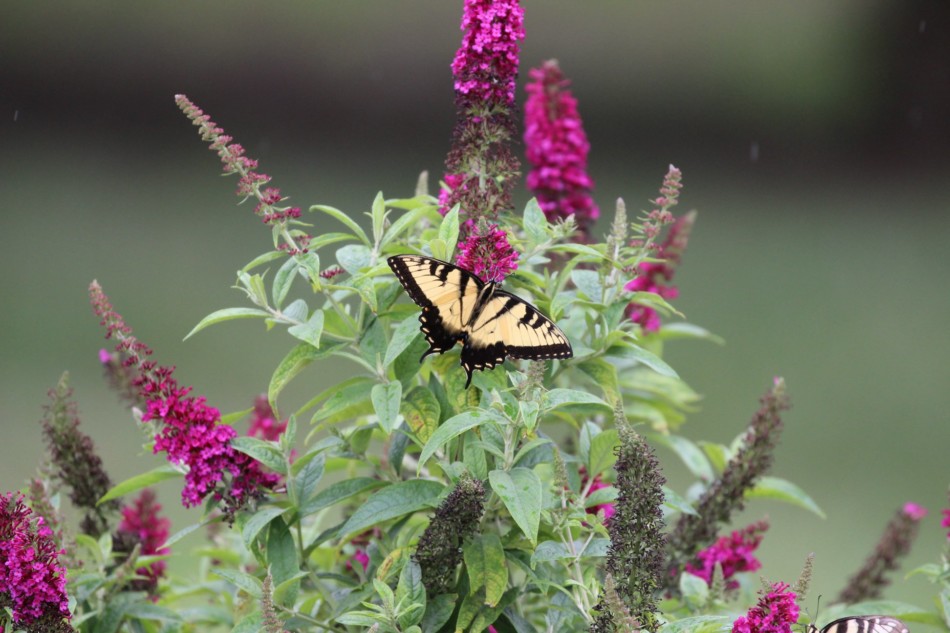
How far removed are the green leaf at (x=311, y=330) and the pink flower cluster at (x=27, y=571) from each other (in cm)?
39

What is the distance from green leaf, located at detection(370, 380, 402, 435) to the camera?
127 centimetres

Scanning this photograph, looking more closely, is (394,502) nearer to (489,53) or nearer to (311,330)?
(311,330)

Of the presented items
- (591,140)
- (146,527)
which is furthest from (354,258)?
(591,140)

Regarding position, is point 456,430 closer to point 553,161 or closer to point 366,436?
point 366,436

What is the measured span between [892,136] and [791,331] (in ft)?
8.37

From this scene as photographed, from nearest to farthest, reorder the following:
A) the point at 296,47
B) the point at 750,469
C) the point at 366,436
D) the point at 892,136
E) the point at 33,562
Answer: the point at 33,562 → the point at 366,436 → the point at 750,469 → the point at 296,47 → the point at 892,136

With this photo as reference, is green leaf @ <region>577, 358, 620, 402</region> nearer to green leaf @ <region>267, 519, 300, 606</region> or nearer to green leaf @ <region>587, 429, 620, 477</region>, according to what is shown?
green leaf @ <region>587, 429, 620, 477</region>

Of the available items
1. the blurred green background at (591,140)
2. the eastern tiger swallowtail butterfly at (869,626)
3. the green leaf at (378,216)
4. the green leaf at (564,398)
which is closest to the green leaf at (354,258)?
the green leaf at (378,216)

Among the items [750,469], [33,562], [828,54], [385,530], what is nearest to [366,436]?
[385,530]

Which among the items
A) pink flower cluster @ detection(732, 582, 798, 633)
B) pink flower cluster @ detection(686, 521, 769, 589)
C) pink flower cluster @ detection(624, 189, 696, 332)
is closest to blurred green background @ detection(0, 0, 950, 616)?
pink flower cluster @ detection(624, 189, 696, 332)

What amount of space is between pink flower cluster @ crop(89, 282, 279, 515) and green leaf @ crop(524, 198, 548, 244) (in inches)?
19.9

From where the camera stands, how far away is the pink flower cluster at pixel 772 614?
1.09m

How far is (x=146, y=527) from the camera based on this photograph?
1.80 metres

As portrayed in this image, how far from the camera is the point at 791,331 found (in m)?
6.59
